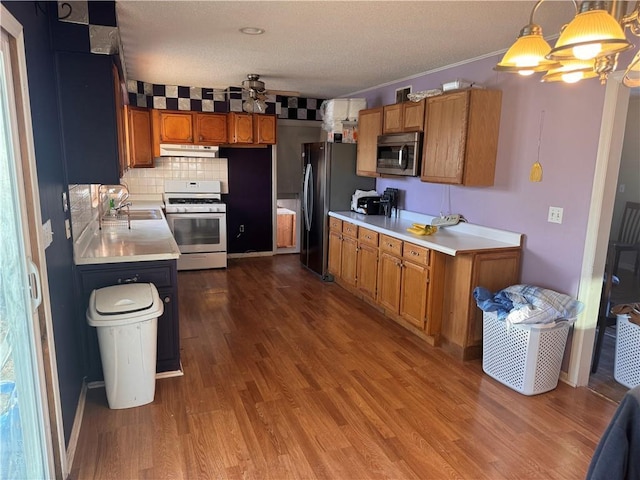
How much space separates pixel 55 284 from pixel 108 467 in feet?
3.05

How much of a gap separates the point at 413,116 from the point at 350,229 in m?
1.39

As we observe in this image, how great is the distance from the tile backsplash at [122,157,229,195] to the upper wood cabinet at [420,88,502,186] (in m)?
3.51

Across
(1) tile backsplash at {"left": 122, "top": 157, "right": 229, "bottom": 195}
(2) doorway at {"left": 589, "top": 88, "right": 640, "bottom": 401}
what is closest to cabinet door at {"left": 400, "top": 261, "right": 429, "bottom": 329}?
(2) doorway at {"left": 589, "top": 88, "right": 640, "bottom": 401}

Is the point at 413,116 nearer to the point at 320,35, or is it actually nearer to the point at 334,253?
the point at 320,35

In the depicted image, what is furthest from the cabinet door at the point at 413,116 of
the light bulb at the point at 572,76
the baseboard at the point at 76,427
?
the baseboard at the point at 76,427

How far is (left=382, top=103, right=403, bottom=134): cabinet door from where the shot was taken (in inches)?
169

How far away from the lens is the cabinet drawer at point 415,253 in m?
3.54

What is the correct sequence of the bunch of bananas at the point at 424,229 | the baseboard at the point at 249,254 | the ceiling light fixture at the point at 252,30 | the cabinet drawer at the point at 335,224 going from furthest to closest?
the baseboard at the point at 249,254, the cabinet drawer at the point at 335,224, the bunch of bananas at the point at 424,229, the ceiling light fixture at the point at 252,30

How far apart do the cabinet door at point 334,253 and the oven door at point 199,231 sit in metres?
1.49

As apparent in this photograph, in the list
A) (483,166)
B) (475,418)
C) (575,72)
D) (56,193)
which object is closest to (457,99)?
(483,166)

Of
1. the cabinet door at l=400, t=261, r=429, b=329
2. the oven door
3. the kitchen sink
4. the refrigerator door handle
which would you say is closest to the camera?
the cabinet door at l=400, t=261, r=429, b=329

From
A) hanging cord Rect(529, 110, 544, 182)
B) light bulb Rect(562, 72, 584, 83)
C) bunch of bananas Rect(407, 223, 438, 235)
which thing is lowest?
bunch of bananas Rect(407, 223, 438, 235)

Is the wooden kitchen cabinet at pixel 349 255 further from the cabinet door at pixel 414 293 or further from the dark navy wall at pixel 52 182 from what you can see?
the dark navy wall at pixel 52 182

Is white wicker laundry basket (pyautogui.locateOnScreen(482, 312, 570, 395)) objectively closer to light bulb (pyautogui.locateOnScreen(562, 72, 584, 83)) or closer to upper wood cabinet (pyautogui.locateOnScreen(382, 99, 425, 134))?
light bulb (pyautogui.locateOnScreen(562, 72, 584, 83))
